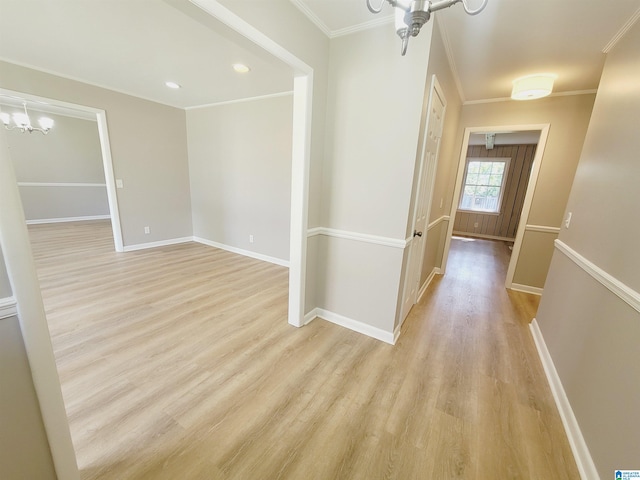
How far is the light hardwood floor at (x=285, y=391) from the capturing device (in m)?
1.23

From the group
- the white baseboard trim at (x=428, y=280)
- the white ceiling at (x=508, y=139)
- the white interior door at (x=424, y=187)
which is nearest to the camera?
the white interior door at (x=424, y=187)

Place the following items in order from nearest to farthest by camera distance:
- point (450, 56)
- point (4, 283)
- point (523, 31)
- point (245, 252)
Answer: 1. point (4, 283)
2. point (523, 31)
3. point (450, 56)
4. point (245, 252)

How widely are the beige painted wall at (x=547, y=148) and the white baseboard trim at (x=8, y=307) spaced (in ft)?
14.8

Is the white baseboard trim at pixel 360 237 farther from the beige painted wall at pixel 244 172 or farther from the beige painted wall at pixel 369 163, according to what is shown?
the beige painted wall at pixel 244 172

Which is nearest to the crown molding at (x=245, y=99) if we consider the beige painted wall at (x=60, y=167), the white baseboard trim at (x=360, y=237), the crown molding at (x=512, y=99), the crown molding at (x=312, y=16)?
the crown molding at (x=312, y=16)

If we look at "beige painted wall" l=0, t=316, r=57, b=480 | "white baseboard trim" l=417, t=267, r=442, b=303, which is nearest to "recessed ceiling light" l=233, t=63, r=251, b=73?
"beige painted wall" l=0, t=316, r=57, b=480

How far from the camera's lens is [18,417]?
84 centimetres

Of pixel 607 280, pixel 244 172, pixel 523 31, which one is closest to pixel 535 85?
pixel 523 31

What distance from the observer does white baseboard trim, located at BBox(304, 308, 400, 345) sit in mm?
2166

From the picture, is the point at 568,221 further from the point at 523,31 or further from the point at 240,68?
the point at 240,68

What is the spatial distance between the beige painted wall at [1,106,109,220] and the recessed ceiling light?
6.21m

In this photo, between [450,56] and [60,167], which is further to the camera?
[60,167]

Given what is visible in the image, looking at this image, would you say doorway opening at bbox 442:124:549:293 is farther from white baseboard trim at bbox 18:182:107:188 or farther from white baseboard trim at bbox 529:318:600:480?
white baseboard trim at bbox 18:182:107:188

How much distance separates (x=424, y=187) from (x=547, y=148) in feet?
6.88
